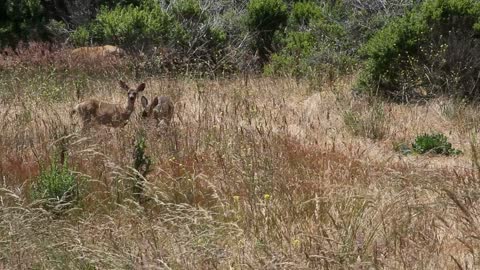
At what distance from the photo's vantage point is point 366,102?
29.0 feet

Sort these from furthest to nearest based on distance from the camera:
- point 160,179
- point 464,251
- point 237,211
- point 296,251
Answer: point 160,179
point 237,211
point 464,251
point 296,251

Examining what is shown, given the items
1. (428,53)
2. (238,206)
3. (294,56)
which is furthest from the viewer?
(294,56)

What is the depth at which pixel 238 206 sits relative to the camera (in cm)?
419

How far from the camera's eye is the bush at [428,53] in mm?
9805

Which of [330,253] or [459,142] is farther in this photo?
[459,142]

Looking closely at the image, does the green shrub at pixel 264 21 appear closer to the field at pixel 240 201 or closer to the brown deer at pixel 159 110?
the brown deer at pixel 159 110

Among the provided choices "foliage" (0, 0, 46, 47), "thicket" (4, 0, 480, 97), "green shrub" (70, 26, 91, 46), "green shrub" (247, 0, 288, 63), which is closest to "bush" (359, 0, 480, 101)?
"thicket" (4, 0, 480, 97)

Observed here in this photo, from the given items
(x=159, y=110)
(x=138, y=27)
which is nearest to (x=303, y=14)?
(x=138, y=27)

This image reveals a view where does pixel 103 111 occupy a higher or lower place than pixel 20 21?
lower

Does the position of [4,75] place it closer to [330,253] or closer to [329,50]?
[329,50]

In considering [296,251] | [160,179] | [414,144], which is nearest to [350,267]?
[296,251]

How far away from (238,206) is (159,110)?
150 inches

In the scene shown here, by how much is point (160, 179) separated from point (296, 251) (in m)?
1.87

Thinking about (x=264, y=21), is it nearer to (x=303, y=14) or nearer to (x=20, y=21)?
(x=303, y=14)
